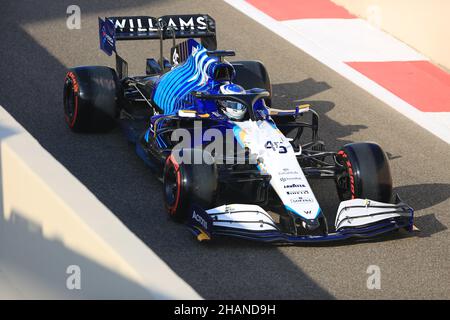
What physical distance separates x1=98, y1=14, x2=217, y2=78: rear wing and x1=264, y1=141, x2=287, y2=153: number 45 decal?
2.50m

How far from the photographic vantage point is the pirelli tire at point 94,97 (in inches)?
435

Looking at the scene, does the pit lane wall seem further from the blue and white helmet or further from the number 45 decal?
the blue and white helmet

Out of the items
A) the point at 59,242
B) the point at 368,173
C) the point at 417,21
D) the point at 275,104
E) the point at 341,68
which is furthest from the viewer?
the point at 417,21

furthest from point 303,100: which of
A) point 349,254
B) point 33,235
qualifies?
point 33,235

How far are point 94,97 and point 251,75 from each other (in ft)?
5.89

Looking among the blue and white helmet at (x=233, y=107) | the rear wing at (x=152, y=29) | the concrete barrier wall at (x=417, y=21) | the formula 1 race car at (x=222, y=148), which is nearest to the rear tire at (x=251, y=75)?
the formula 1 race car at (x=222, y=148)

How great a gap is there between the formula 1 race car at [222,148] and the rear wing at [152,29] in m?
0.01

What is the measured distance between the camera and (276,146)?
9.39 meters

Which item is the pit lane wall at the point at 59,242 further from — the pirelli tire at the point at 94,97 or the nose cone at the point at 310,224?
the pirelli tire at the point at 94,97

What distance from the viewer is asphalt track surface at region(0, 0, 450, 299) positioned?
27.5 feet

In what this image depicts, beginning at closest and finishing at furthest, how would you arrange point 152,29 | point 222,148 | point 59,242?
1. point 59,242
2. point 222,148
3. point 152,29

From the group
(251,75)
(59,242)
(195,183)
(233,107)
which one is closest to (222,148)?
(233,107)

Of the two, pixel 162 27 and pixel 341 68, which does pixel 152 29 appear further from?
pixel 341 68

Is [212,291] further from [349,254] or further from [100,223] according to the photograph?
[100,223]
